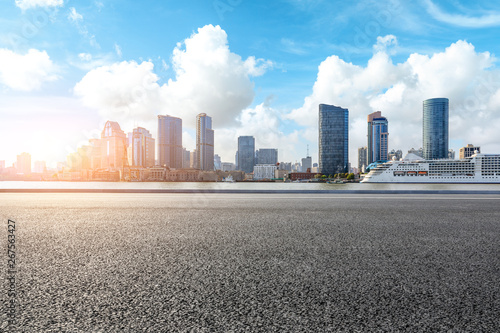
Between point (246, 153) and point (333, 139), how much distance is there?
6257 cm

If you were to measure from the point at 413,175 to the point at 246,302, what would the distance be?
2780 inches

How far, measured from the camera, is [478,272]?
2.91 m

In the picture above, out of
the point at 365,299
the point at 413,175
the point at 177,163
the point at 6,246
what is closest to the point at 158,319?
the point at 365,299

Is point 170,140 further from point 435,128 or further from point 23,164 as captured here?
point 435,128

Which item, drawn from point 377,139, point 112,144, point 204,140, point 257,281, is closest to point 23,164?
point 112,144

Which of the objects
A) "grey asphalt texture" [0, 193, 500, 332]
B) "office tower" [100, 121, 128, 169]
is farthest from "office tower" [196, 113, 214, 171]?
"grey asphalt texture" [0, 193, 500, 332]

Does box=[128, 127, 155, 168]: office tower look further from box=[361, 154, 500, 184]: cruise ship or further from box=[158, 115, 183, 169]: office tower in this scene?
box=[361, 154, 500, 184]: cruise ship

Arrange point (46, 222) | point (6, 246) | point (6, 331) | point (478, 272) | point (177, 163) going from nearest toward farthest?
point (6, 331) → point (478, 272) → point (6, 246) → point (46, 222) → point (177, 163)

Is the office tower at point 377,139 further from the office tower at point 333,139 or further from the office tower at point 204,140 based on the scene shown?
the office tower at point 204,140

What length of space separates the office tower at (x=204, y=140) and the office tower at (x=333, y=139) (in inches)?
2551

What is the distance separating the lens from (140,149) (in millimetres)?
133375

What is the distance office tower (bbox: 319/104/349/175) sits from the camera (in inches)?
5861

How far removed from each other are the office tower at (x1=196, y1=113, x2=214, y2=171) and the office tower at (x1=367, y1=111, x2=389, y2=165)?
10751 cm

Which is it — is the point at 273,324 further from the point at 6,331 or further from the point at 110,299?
the point at 6,331
